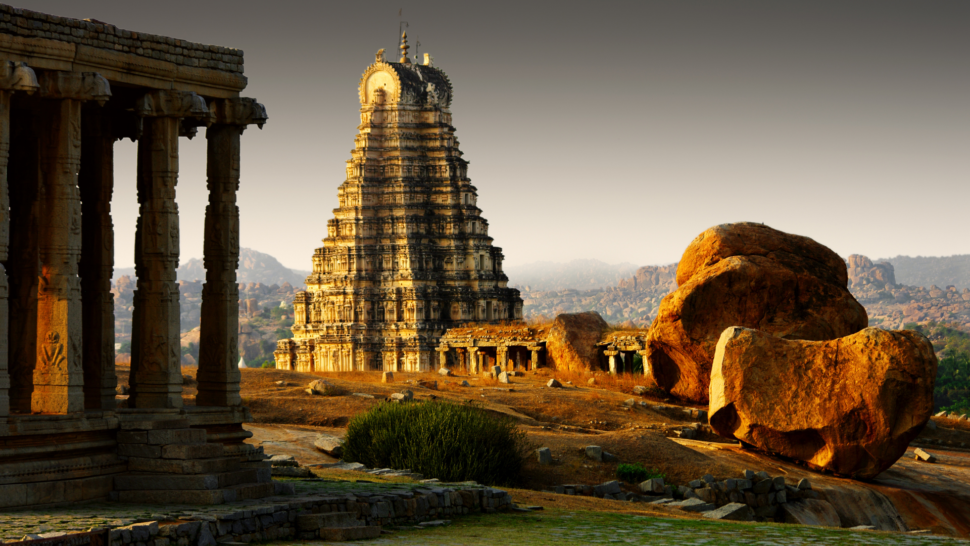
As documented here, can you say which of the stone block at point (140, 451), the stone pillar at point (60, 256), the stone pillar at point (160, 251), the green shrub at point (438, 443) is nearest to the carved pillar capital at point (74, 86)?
the stone pillar at point (60, 256)

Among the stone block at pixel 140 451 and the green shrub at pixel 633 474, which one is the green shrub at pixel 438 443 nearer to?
the green shrub at pixel 633 474

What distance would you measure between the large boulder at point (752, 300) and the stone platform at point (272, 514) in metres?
14.1

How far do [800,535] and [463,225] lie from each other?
50.6m

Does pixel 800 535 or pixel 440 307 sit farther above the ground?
pixel 440 307

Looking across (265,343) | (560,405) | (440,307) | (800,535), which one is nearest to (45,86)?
(800,535)

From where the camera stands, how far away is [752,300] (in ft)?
92.9

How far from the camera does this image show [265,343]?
189m

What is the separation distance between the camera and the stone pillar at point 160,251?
14250mm

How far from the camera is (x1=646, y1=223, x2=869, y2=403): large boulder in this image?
92.5 feet

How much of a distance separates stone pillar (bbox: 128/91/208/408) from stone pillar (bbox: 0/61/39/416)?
172cm

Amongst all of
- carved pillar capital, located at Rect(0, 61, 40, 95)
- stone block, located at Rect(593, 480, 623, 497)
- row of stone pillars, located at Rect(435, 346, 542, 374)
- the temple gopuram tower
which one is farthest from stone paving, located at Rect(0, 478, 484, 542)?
the temple gopuram tower

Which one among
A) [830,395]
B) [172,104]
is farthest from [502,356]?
[172,104]

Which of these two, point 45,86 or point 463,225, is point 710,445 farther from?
point 463,225

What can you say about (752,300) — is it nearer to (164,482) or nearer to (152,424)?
(152,424)
